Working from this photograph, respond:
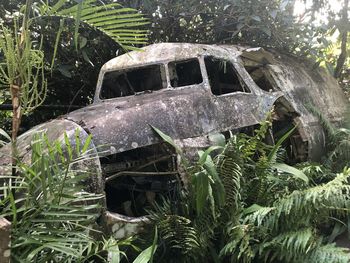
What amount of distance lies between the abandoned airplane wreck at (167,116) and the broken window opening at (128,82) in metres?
0.02

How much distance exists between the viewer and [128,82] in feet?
18.7

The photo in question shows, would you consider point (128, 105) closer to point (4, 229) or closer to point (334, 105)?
point (4, 229)

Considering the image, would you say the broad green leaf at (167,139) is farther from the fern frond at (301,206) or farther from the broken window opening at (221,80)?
the broken window opening at (221,80)

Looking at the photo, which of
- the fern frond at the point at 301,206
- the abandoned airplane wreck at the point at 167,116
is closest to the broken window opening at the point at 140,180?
the abandoned airplane wreck at the point at 167,116

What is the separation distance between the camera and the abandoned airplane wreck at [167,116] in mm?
3502

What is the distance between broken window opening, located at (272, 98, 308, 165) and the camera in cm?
515

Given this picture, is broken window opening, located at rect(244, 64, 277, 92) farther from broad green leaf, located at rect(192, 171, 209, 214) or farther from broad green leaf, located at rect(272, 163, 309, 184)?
broad green leaf, located at rect(192, 171, 209, 214)

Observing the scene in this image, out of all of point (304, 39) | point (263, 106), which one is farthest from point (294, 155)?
point (304, 39)

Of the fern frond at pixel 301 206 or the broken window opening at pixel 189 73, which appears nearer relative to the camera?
the fern frond at pixel 301 206

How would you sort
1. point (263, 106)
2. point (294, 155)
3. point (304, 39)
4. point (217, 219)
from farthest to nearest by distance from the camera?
point (304, 39)
point (294, 155)
point (263, 106)
point (217, 219)

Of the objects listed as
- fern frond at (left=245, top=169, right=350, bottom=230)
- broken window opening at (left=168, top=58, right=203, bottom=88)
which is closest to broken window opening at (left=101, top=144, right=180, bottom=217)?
fern frond at (left=245, top=169, right=350, bottom=230)

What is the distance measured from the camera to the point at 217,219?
11.4 feet

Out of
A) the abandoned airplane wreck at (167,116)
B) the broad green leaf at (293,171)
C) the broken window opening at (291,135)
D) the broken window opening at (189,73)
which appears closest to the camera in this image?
the abandoned airplane wreck at (167,116)

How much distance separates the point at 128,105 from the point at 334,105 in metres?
4.13
